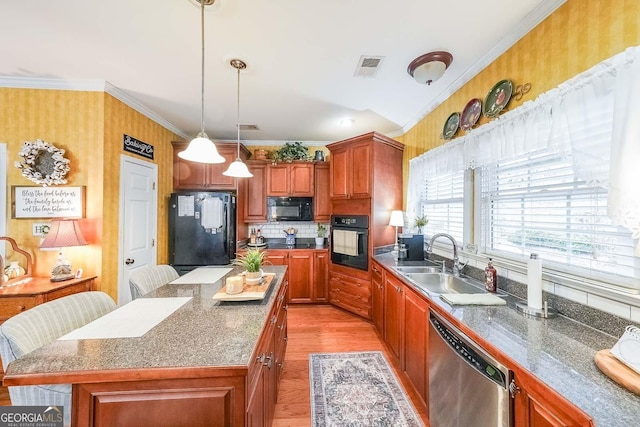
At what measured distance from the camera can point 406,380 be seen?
205 centimetres

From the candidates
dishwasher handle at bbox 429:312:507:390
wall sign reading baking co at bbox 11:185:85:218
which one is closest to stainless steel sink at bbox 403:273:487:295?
dishwasher handle at bbox 429:312:507:390

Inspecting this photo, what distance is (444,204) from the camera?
260cm

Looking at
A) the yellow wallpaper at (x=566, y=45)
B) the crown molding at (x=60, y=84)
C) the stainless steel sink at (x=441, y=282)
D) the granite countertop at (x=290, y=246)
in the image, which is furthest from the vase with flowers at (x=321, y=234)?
the crown molding at (x=60, y=84)

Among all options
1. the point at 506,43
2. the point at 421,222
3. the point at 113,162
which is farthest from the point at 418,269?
the point at 113,162

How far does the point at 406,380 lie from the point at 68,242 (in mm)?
3154

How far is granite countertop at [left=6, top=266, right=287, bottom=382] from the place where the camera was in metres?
0.87

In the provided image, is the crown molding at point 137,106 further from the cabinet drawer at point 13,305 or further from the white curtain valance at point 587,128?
the white curtain valance at point 587,128

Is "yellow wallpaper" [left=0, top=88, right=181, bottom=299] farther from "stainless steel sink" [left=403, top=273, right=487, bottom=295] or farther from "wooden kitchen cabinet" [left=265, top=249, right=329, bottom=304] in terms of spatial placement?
"stainless steel sink" [left=403, top=273, right=487, bottom=295]

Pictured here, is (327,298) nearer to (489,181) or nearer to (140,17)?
(489,181)

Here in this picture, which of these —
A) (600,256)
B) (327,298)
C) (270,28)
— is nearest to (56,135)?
(270,28)

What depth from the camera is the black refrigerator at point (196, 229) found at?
130 inches

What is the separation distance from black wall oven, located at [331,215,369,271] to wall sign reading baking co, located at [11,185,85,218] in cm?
277

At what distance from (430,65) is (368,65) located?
480 mm

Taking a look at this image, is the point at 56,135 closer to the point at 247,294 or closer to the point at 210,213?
the point at 210,213
